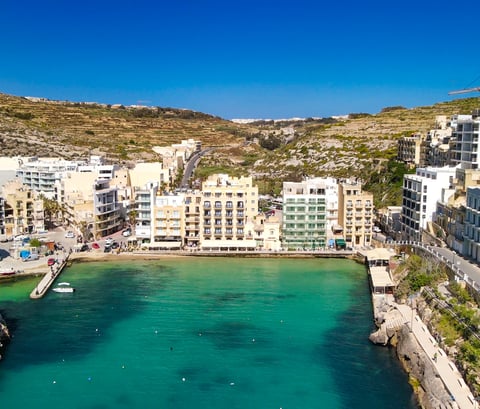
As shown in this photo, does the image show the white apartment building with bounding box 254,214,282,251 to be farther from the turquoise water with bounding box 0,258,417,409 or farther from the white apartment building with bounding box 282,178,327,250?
the turquoise water with bounding box 0,258,417,409

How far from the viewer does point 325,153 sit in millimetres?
101625

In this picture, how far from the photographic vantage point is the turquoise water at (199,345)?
27.0 m

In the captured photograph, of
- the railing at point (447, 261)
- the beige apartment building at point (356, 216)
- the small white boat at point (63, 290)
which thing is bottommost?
the small white boat at point (63, 290)

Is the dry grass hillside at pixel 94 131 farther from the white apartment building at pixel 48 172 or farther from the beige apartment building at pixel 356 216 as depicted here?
the beige apartment building at pixel 356 216

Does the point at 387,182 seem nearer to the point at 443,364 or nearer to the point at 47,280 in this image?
the point at 47,280

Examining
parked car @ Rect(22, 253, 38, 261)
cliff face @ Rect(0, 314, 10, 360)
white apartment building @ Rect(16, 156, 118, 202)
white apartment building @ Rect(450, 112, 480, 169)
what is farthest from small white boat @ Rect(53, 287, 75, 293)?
white apartment building @ Rect(450, 112, 480, 169)

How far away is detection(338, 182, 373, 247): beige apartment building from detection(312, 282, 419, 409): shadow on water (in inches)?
804

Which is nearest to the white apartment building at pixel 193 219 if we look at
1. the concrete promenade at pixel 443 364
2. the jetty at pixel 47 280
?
the jetty at pixel 47 280

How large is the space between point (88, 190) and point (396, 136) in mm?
56717

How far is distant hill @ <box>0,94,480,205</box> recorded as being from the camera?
91938 millimetres

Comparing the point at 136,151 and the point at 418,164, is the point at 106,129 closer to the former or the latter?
the point at 136,151

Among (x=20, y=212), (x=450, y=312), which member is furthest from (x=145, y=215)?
(x=450, y=312)

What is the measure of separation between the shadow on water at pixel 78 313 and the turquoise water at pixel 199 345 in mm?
80

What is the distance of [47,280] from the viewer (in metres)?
45.0
